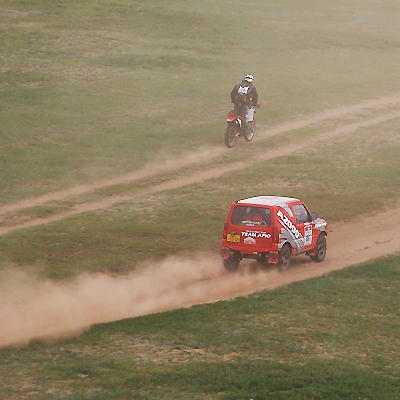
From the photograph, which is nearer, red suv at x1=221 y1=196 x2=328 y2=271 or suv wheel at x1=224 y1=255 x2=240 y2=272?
red suv at x1=221 y1=196 x2=328 y2=271

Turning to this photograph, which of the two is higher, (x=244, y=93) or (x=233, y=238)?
(x=244, y=93)

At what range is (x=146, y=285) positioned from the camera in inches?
645

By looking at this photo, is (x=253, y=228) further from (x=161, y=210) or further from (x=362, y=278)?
(x=161, y=210)

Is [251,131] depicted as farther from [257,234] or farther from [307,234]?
[257,234]

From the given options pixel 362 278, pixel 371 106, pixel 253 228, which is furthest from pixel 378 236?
pixel 371 106

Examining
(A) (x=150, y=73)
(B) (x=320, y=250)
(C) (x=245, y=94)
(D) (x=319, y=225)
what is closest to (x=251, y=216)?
(D) (x=319, y=225)

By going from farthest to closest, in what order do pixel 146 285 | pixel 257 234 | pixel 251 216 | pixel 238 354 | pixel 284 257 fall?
pixel 284 257 < pixel 251 216 < pixel 257 234 < pixel 146 285 < pixel 238 354

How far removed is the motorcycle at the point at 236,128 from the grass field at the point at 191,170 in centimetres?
66

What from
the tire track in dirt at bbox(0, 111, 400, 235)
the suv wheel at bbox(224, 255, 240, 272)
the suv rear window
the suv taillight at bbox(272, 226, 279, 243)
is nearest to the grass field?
the tire track in dirt at bbox(0, 111, 400, 235)

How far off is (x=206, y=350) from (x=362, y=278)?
21.1ft

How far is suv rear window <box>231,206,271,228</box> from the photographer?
55.3 ft

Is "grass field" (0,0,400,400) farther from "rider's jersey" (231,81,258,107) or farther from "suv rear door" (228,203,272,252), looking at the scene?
"rider's jersey" (231,81,258,107)

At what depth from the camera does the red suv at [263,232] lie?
1680 cm

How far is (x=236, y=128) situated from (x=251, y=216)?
46.7 feet
